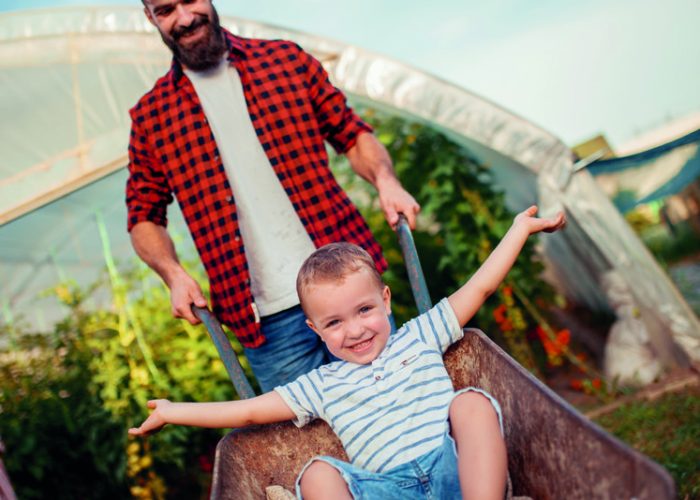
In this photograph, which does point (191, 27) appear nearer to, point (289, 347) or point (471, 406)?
point (289, 347)

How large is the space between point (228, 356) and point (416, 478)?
64 cm

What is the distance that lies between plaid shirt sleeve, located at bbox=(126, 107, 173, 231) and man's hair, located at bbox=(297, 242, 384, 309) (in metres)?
0.85

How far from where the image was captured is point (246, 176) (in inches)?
86.5

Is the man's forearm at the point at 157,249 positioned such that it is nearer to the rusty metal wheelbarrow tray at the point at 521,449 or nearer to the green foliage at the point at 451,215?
the rusty metal wheelbarrow tray at the point at 521,449

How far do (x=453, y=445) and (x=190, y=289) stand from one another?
0.95 metres

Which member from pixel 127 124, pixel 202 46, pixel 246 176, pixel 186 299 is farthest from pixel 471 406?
pixel 127 124

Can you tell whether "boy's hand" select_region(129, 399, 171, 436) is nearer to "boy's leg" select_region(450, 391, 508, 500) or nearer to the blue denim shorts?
the blue denim shorts

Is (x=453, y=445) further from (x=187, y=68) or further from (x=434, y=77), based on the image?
(x=434, y=77)

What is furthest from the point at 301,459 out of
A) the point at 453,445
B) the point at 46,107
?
the point at 46,107

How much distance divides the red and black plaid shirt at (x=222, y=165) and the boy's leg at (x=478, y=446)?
0.83 metres

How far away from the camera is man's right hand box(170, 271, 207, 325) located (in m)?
2.02

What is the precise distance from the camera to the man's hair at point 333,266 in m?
1.65

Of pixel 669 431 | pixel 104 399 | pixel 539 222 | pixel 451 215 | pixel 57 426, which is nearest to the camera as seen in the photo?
pixel 539 222

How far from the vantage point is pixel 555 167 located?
4074mm
